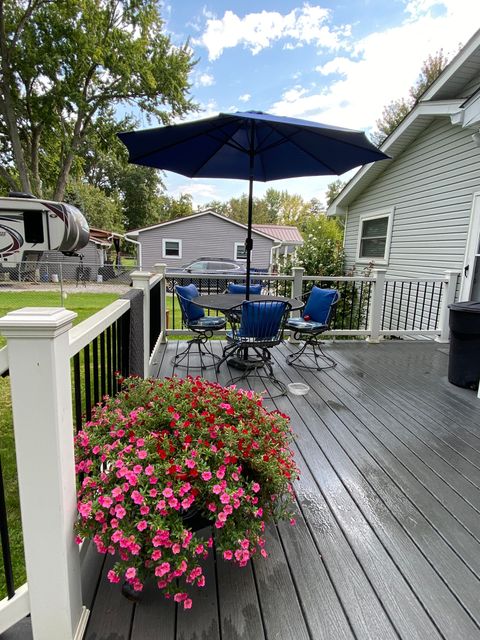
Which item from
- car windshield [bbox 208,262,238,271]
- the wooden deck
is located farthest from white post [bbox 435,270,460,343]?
car windshield [bbox 208,262,238,271]

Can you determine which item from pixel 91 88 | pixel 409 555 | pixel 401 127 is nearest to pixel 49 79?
pixel 91 88

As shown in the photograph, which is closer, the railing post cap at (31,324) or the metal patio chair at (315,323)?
the railing post cap at (31,324)

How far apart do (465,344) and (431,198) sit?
348 cm

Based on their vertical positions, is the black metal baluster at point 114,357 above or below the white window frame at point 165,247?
below

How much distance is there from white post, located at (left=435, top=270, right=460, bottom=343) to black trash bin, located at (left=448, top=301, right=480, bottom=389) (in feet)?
5.82

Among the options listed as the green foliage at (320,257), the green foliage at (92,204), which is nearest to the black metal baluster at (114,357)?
the green foliage at (320,257)

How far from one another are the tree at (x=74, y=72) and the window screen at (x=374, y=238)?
10597mm

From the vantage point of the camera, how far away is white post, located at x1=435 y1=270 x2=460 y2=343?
5.00 m

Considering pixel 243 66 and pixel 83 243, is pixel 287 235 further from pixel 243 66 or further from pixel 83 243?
pixel 83 243

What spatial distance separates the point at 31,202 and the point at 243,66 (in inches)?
313

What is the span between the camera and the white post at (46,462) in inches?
36.8

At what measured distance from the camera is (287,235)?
83.6ft

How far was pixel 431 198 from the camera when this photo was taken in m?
5.84

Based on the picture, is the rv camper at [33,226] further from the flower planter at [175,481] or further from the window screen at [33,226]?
the flower planter at [175,481]
